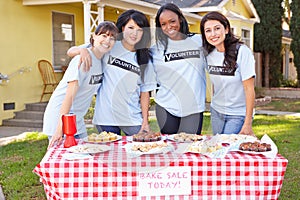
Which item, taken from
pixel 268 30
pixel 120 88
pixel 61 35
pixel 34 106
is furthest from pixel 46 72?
pixel 268 30

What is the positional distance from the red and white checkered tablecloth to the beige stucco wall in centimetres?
531

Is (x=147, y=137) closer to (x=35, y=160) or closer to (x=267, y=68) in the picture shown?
(x=35, y=160)

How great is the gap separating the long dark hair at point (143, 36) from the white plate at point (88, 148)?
0.48 m

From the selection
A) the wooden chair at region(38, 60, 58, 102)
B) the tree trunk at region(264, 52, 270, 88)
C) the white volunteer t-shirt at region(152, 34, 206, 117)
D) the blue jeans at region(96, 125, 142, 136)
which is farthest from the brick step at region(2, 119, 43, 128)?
the tree trunk at region(264, 52, 270, 88)

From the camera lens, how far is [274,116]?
8688 mm

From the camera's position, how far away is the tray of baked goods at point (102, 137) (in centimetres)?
240

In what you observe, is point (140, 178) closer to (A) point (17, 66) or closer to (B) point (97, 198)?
(B) point (97, 198)

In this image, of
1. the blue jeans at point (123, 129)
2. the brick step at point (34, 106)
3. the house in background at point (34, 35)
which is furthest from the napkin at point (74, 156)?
the brick step at point (34, 106)

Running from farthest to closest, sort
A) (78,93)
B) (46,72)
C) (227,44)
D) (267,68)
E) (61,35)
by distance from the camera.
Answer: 1. (267,68)
2. (61,35)
3. (46,72)
4. (227,44)
5. (78,93)

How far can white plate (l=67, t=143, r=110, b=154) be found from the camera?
7.29 ft

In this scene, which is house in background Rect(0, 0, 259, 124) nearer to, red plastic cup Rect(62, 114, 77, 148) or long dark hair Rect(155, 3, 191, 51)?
long dark hair Rect(155, 3, 191, 51)

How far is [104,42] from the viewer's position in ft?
7.49

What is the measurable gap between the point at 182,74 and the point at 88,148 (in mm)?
638

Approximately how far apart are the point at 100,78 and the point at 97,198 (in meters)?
0.65
